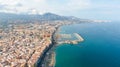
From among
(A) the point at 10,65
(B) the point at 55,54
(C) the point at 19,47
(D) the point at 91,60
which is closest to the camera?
(A) the point at 10,65

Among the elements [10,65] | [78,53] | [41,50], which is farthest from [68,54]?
[10,65]

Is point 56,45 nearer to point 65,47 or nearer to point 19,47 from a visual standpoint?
point 65,47

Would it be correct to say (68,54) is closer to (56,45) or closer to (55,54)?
(55,54)

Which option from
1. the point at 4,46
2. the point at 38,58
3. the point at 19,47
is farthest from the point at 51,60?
the point at 4,46

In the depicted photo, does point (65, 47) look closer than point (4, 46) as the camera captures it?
No

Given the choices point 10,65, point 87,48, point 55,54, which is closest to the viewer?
point 10,65

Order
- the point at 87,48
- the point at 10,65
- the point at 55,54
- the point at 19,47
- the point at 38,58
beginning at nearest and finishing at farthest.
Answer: the point at 10,65, the point at 38,58, the point at 55,54, the point at 19,47, the point at 87,48

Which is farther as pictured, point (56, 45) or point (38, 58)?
point (56, 45)

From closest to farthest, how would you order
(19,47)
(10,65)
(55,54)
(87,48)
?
(10,65) < (55,54) < (19,47) < (87,48)
